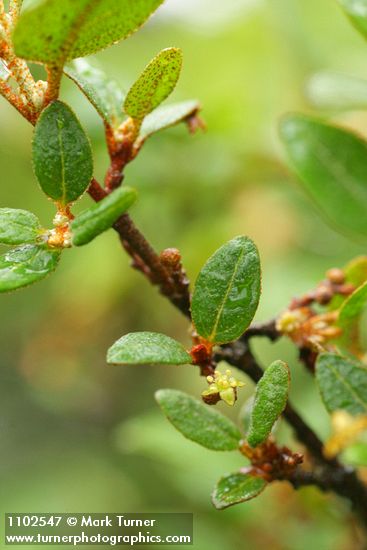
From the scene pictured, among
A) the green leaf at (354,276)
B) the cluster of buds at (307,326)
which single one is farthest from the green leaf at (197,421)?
the green leaf at (354,276)

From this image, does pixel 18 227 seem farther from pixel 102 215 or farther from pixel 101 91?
pixel 101 91

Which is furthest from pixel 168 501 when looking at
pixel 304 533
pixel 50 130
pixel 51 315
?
pixel 50 130

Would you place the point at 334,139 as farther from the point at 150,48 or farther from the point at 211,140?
the point at 150,48

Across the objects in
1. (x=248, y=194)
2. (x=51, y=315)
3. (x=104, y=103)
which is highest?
(x=248, y=194)

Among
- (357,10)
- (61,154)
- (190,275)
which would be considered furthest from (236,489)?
(190,275)

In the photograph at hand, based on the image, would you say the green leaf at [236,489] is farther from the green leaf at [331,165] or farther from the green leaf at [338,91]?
the green leaf at [338,91]

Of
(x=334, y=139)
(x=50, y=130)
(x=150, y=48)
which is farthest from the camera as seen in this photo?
(x=150, y=48)

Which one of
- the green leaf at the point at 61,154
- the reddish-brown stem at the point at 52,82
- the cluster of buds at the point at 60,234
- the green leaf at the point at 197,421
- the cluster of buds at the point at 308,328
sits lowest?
the green leaf at the point at 197,421
